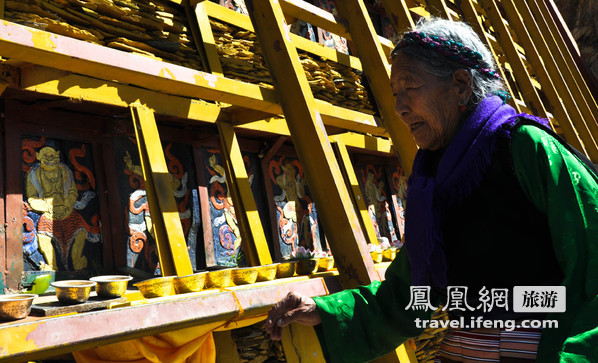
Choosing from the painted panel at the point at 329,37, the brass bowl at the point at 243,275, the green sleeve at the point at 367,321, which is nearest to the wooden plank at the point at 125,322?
the brass bowl at the point at 243,275

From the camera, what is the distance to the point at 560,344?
100 centimetres

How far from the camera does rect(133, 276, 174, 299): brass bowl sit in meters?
1.68

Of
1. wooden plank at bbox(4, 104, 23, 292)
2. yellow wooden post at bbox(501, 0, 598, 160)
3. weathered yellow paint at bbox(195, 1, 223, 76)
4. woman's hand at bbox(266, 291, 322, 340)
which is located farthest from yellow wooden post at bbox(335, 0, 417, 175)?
yellow wooden post at bbox(501, 0, 598, 160)

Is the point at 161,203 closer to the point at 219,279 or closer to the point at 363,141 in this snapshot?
the point at 219,279

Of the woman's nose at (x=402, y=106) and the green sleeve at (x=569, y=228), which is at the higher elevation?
the woman's nose at (x=402, y=106)

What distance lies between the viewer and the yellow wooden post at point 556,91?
4406 mm

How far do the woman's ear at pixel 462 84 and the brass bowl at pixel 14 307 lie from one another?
1.05m

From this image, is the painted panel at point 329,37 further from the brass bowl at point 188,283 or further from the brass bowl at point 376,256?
the brass bowl at point 188,283

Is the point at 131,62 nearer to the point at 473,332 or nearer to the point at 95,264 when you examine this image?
the point at 95,264

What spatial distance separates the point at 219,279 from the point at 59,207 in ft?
2.47

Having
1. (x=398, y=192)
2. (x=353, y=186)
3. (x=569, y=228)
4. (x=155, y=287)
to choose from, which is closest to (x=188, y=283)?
(x=155, y=287)

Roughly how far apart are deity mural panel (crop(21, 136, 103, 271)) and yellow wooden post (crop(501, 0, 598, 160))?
3.58 metres

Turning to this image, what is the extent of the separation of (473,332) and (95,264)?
156 centimetres

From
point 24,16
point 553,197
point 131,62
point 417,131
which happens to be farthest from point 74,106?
point 553,197
